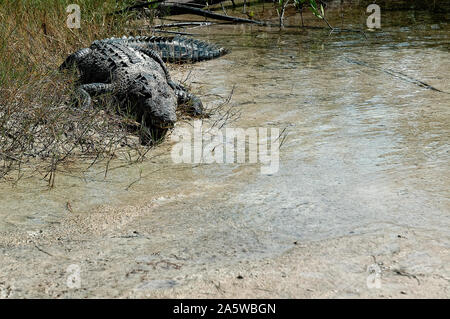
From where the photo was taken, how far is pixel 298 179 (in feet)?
12.0

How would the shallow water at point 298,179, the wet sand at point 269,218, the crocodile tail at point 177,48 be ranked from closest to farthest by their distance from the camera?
the wet sand at point 269,218, the shallow water at point 298,179, the crocodile tail at point 177,48

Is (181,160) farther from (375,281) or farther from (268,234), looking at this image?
(375,281)

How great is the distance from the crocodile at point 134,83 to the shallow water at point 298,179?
27cm

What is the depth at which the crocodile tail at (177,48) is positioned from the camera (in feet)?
22.9

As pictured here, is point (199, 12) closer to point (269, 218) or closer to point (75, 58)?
point (75, 58)

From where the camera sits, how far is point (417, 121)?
474 centimetres

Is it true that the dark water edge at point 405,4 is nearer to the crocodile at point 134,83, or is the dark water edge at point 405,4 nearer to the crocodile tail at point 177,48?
the crocodile tail at point 177,48

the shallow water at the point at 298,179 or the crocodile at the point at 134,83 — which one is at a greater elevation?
the crocodile at the point at 134,83

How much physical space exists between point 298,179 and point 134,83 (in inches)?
84.2

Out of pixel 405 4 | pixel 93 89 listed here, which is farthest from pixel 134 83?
pixel 405 4

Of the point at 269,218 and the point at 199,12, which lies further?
the point at 199,12

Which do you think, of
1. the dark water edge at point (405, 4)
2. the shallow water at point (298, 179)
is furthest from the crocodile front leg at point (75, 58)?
the dark water edge at point (405, 4)

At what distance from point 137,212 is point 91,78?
2.99m

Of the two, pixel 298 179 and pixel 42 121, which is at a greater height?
pixel 42 121
